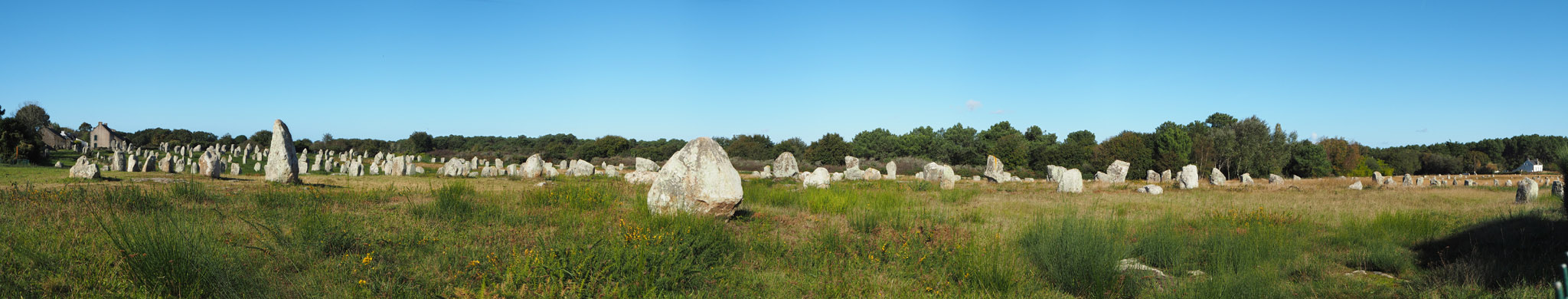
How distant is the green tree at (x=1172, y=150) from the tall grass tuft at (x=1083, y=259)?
47.5 meters

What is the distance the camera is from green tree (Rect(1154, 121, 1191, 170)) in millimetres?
47938

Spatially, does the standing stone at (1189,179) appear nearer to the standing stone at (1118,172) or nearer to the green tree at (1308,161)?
the standing stone at (1118,172)

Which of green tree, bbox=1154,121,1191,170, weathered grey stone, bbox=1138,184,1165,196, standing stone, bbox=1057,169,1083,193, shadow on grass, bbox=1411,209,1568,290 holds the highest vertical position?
green tree, bbox=1154,121,1191,170

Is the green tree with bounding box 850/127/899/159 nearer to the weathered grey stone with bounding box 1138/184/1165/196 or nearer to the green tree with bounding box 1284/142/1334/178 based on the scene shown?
the green tree with bounding box 1284/142/1334/178

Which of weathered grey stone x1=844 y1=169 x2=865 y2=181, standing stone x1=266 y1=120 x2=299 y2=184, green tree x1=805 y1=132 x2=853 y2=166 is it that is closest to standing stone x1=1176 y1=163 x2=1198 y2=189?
weathered grey stone x1=844 y1=169 x2=865 y2=181

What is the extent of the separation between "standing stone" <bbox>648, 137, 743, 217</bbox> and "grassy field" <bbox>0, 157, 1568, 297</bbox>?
375mm

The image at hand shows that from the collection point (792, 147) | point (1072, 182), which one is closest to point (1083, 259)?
point (1072, 182)

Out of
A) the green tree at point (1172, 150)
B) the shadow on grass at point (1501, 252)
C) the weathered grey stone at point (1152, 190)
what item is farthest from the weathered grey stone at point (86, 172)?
the green tree at point (1172, 150)

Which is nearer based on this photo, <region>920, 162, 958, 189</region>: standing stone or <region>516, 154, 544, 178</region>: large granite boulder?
<region>920, 162, 958, 189</region>: standing stone

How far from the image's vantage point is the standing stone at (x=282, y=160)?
643 inches

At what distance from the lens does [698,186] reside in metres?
9.07

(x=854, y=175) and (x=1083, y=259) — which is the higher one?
(x=854, y=175)

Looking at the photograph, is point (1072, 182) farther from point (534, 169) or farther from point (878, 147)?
point (878, 147)

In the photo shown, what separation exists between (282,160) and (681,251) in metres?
15.6
